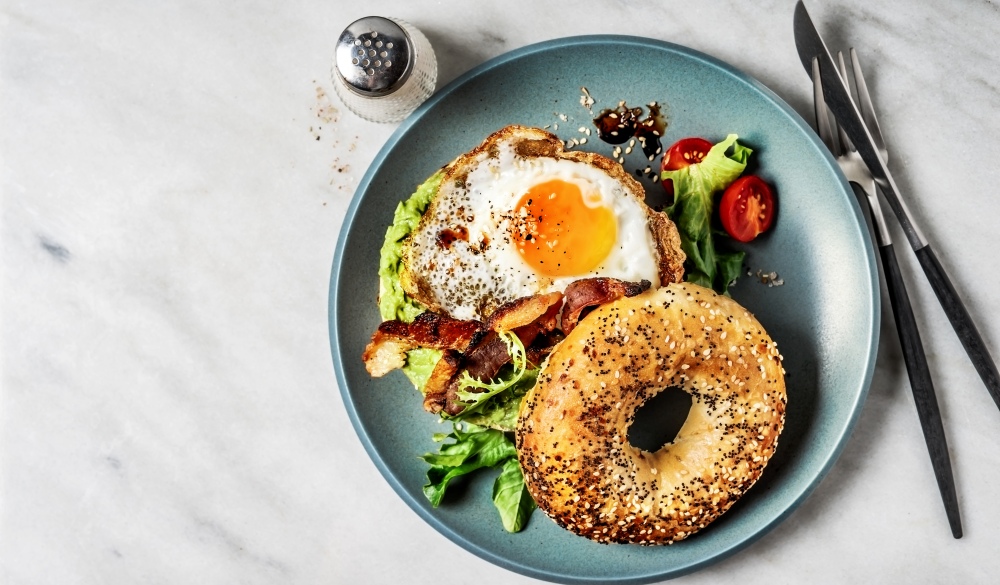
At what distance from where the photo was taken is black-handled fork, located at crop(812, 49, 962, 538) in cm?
308

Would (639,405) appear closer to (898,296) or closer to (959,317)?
(898,296)

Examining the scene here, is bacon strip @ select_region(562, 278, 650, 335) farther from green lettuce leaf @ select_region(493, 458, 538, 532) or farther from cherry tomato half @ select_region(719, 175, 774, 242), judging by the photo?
green lettuce leaf @ select_region(493, 458, 538, 532)

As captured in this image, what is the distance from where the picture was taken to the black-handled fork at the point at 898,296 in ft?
10.1

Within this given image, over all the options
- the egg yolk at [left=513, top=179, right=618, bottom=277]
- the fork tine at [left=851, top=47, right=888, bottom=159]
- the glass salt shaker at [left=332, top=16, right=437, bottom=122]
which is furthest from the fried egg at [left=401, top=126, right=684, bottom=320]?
the fork tine at [left=851, top=47, right=888, bottom=159]

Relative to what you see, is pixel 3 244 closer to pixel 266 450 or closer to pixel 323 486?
pixel 266 450

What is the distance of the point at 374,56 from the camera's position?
305cm

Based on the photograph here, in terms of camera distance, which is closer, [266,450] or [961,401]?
[961,401]

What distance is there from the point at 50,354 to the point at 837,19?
367cm

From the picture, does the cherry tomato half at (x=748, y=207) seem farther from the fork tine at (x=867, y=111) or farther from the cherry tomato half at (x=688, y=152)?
the fork tine at (x=867, y=111)

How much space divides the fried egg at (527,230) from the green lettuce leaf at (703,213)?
0.45ft

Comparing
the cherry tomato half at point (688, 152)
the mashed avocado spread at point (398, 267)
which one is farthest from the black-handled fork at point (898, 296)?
the mashed avocado spread at point (398, 267)

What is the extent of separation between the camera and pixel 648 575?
310cm

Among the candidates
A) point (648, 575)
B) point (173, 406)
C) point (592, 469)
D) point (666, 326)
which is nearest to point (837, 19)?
point (666, 326)

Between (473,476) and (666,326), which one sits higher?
(666,326)
